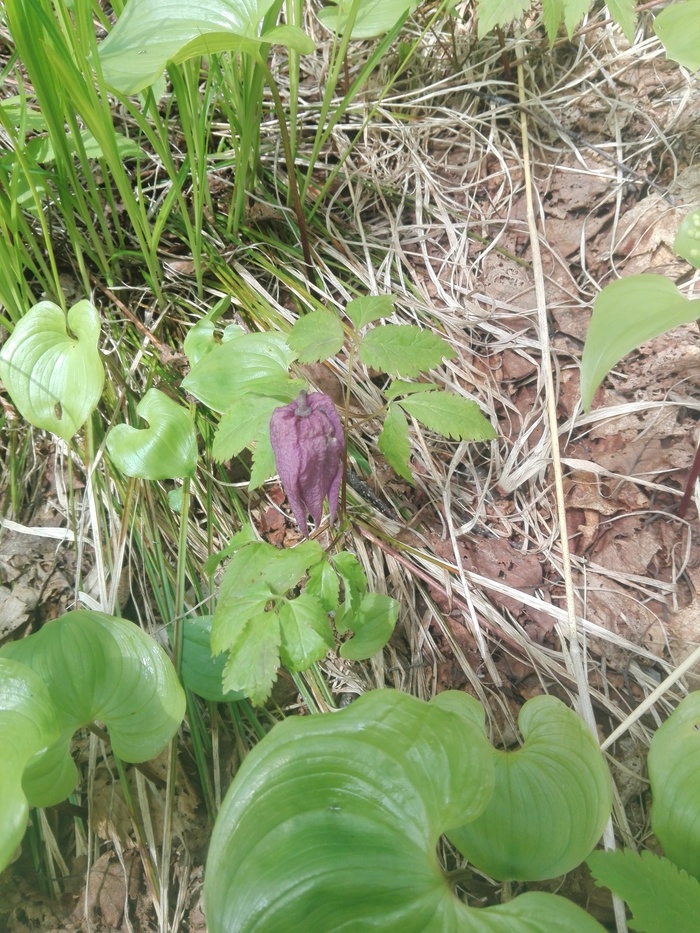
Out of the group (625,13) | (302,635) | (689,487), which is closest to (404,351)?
(302,635)

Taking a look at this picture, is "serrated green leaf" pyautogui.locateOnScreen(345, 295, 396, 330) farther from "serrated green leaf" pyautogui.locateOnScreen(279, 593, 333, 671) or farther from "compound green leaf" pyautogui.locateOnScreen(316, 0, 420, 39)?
"compound green leaf" pyautogui.locateOnScreen(316, 0, 420, 39)

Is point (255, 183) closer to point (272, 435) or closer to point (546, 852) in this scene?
point (272, 435)

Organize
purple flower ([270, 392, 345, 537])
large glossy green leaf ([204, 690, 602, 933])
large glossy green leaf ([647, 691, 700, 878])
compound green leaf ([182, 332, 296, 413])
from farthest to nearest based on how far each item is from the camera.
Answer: compound green leaf ([182, 332, 296, 413]), purple flower ([270, 392, 345, 537]), large glossy green leaf ([647, 691, 700, 878]), large glossy green leaf ([204, 690, 602, 933])

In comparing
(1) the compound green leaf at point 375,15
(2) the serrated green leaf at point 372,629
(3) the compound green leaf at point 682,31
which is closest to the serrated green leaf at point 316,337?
(2) the serrated green leaf at point 372,629

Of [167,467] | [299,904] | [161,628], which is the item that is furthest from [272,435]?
[299,904]

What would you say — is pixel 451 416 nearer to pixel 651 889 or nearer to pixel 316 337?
pixel 316 337

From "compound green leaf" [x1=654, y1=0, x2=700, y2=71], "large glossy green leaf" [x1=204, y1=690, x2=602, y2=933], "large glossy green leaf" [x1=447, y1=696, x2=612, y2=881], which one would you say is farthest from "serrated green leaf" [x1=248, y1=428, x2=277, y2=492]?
"compound green leaf" [x1=654, y1=0, x2=700, y2=71]

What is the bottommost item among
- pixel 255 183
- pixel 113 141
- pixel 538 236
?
pixel 538 236
